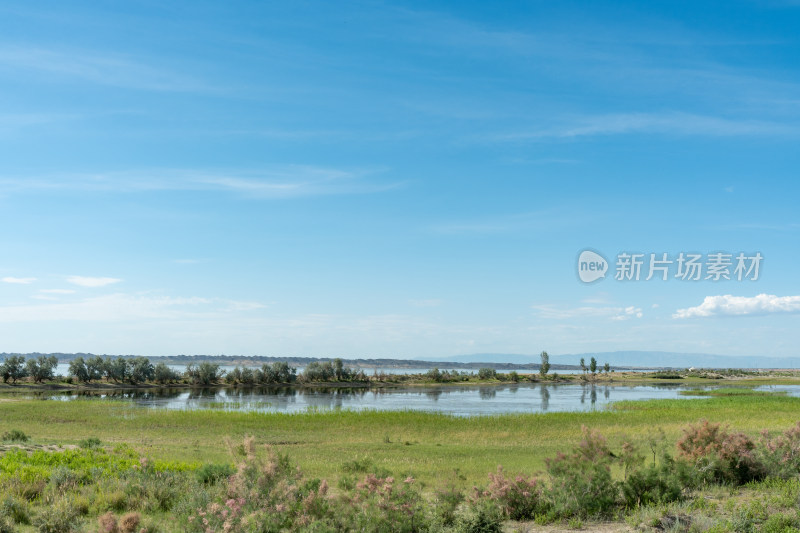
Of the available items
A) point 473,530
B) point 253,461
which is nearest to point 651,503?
point 473,530

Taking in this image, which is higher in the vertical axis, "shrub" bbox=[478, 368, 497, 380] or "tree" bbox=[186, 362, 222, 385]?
"tree" bbox=[186, 362, 222, 385]

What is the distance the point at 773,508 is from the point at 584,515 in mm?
3404

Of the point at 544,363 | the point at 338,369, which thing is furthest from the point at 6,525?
the point at 544,363

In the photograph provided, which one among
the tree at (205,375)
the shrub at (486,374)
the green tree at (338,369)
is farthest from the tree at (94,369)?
the shrub at (486,374)

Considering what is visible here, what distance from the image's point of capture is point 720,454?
13.7m

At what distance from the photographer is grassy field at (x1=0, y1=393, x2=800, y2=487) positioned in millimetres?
21984

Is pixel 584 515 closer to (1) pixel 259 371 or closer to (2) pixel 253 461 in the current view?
(2) pixel 253 461

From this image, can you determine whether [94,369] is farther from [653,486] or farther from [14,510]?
[653,486]

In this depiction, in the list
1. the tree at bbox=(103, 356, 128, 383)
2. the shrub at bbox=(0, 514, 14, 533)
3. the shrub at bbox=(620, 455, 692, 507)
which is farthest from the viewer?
the tree at bbox=(103, 356, 128, 383)

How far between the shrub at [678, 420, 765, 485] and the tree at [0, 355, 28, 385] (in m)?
93.3

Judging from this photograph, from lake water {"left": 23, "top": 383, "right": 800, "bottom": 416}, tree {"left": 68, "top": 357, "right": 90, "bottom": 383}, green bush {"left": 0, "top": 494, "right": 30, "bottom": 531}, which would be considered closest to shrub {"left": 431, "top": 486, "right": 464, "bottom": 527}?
green bush {"left": 0, "top": 494, "right": 30, "bottom": 531}

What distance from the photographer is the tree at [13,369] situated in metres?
84.9

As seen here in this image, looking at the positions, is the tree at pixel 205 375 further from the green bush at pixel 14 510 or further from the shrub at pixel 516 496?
the shrub at pixel 516 496

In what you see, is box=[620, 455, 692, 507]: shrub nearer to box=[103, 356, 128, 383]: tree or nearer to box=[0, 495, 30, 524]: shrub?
box=[0, 495, 30, 524]: shrub
